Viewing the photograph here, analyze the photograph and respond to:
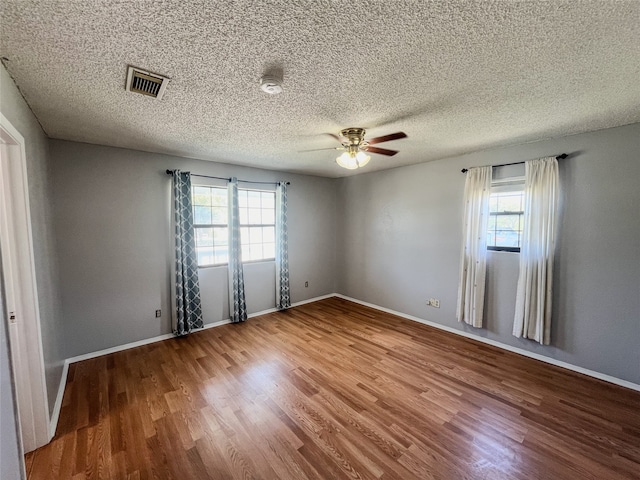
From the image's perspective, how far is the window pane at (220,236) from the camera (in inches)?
159

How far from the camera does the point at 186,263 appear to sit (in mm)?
3633

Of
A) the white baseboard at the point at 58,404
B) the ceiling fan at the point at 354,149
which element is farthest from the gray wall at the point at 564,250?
the white baseboard at the point at 58,404

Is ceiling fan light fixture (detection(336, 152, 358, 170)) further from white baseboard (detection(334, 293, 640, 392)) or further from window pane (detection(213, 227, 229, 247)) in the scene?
white baseboard (detection(334, 293, 640, 392))

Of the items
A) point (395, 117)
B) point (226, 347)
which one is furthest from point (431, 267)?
point (226, 347)

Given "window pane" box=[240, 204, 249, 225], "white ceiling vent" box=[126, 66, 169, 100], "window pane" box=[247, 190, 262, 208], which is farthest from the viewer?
"window pane" box=[247, 190, 262, 208]

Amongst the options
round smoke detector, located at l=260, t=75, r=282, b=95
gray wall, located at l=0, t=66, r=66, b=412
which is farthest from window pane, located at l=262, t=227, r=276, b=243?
round smoke detector, located at l=260, t=75, r=282, b=95

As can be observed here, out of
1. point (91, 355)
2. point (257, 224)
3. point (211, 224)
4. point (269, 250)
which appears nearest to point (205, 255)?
point (211, 224)

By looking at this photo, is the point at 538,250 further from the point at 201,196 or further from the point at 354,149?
the point at 201,196

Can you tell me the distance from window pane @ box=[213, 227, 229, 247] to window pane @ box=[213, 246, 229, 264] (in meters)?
0.06

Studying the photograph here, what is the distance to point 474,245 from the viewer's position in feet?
11.3

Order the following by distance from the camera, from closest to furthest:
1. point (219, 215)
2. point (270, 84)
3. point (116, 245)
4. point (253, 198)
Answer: point (270, 84) → point (116, 245) → point (219, 215) → point (253, 198)

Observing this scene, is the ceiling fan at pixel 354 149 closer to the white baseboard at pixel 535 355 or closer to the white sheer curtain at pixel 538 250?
the white sheer curtain at pixel 538 250

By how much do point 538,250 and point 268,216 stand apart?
12.6 feet

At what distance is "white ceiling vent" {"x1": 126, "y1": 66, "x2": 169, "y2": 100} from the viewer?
159cm
